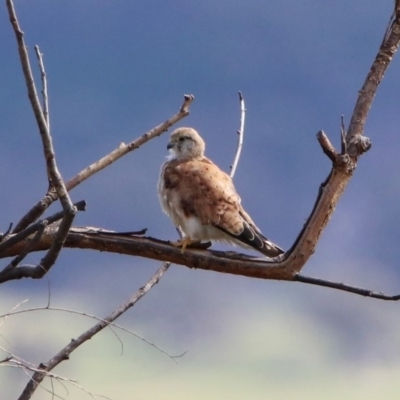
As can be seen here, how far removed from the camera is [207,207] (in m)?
4.26

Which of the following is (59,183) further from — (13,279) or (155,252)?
(155,252)

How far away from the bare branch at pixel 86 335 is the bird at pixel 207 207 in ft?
1.20

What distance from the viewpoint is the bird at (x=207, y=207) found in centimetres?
405

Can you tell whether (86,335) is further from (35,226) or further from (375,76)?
(375,76)

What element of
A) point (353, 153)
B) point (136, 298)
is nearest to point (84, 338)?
point (136, 298)

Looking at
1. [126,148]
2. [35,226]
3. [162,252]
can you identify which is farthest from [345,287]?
[35,226]

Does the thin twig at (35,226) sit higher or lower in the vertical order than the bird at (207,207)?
lower

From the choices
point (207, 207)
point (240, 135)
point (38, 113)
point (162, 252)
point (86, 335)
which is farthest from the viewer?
point (207, 207)

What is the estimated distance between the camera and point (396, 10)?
9.58 feet

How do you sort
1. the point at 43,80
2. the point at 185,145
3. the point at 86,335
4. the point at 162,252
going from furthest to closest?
1. the point at 185,145
2. the point at 86,335
3. the point at 162,252
4. the point at 43,80

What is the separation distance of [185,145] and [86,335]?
7.30 feet

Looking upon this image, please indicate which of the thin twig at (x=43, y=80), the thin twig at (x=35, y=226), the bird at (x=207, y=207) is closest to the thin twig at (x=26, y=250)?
the thin twig at (x=35, y=226)

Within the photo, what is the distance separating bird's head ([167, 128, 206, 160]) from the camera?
5215mm

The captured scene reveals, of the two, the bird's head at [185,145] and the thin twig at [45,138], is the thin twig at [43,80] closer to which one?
the thin twig at [45,138]
